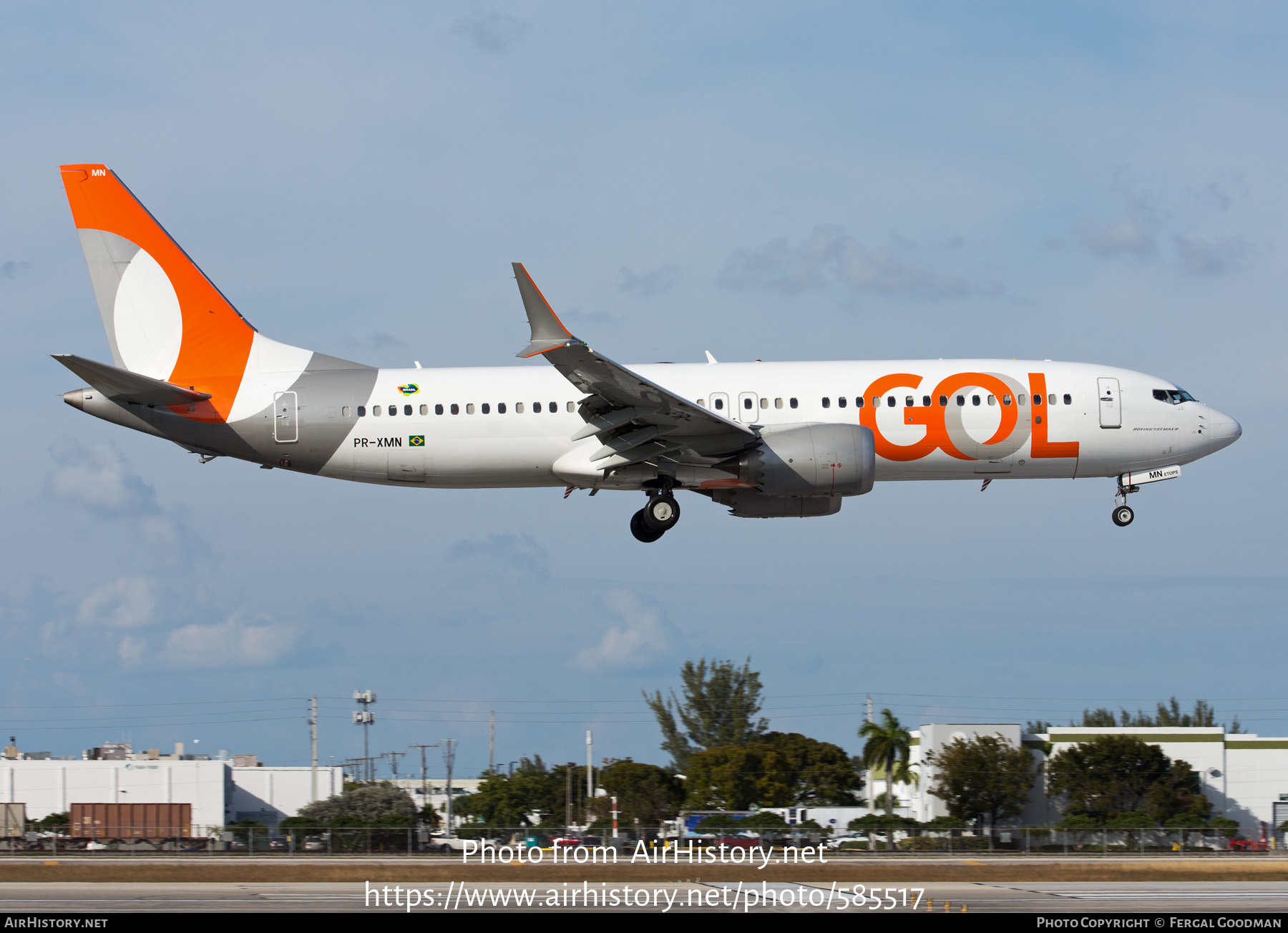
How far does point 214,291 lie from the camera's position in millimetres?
37125

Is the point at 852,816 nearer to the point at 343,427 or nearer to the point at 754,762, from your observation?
the point at 754,762

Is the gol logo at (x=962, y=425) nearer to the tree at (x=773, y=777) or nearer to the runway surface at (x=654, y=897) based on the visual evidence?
the runway surface at (x=654, y=897)

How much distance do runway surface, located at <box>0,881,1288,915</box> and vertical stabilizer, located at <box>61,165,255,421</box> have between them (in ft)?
46.2

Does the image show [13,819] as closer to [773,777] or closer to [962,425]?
[773,777]

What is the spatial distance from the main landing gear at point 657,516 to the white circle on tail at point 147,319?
518 inches

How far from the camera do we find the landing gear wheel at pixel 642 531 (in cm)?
3569

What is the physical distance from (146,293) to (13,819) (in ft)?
132

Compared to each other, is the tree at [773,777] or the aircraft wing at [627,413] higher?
the aircraft wing at [627,413]

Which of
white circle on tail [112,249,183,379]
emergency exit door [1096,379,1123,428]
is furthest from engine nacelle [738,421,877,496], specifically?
white circle on tail [112,249,183,379]

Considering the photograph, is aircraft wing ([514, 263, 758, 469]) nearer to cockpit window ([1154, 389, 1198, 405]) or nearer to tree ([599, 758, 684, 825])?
cockpit window ([1154, 389, 1198, 405])

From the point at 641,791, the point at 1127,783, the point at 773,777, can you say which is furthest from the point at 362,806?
the point at 1127,783

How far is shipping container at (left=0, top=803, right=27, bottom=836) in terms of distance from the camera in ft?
211

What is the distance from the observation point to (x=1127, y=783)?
7025cm

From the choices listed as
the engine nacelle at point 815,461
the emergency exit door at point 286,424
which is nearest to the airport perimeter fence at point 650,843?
the engine nacelle at point 815,461
